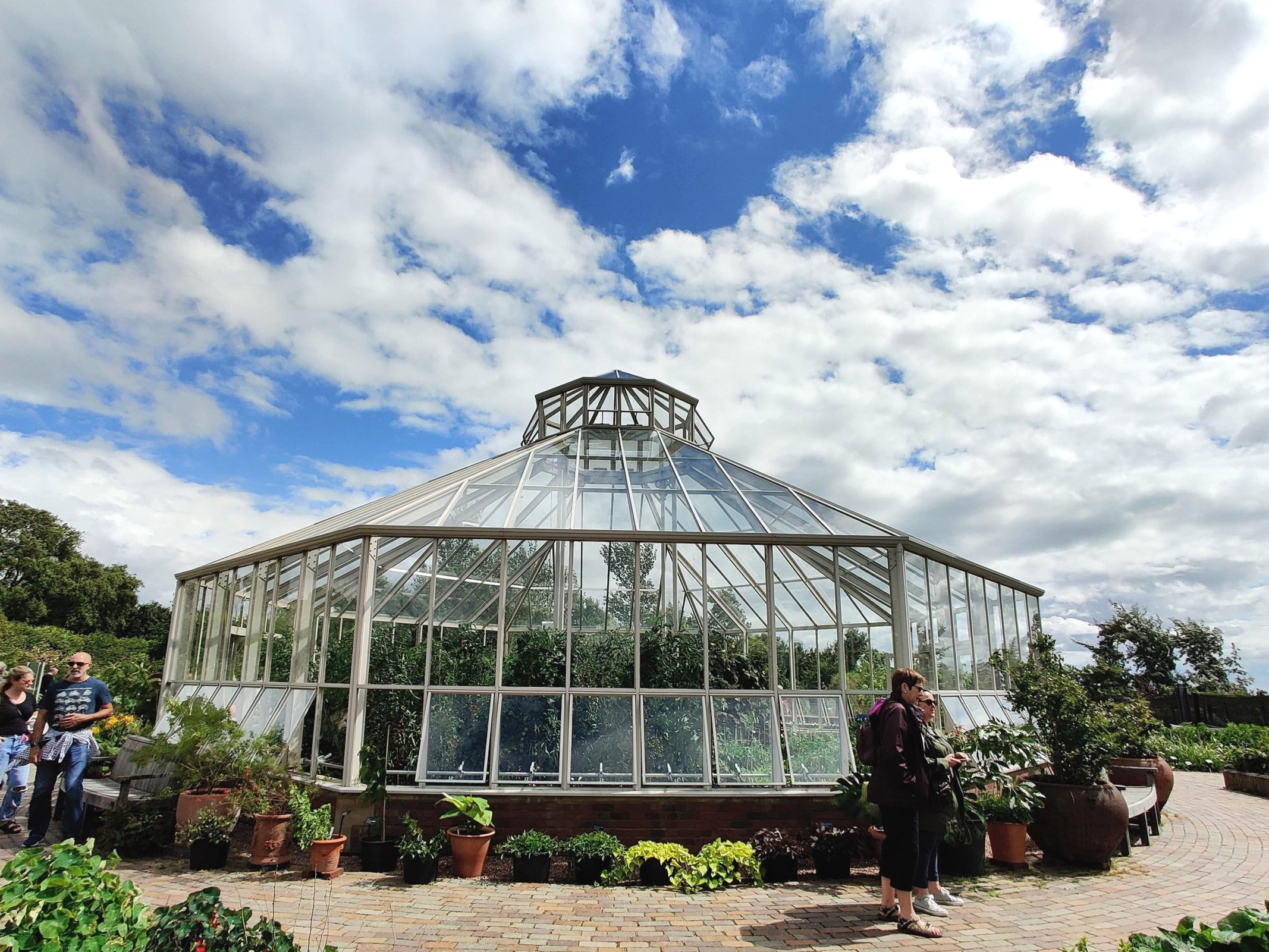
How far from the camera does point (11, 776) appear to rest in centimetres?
788

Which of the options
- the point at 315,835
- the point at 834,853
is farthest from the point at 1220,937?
the point at 315,835

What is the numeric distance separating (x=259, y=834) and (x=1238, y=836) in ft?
35.5

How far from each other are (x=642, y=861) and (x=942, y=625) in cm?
541

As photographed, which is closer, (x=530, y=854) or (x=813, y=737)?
(x=530, y=854)

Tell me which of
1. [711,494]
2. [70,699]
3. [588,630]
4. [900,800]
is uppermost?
[711,494]

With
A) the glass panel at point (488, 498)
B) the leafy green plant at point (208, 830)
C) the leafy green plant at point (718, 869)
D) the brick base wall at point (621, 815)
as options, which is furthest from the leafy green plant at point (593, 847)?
the glass panel at point (488, 498)

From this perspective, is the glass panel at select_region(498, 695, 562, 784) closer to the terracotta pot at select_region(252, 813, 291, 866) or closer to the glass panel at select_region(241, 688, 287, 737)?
the terracotta pot at select_region(252, 813, 291, 866)

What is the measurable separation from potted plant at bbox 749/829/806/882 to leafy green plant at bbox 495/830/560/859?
1.87m

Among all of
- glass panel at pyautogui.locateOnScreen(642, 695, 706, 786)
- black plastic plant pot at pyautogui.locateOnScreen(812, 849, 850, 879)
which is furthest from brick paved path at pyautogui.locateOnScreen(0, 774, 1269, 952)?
glass panel at pyautogui.locateOnScreen(642, 695, 706, 786)

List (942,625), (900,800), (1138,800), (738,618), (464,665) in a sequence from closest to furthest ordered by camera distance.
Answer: (900,800) → (1138,800) → (464,665) → (942,625) → (738,618)

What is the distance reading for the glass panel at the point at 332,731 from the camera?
805 centimetres

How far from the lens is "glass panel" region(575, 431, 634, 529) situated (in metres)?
8.97

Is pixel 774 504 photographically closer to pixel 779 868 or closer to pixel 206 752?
pixel 779 868

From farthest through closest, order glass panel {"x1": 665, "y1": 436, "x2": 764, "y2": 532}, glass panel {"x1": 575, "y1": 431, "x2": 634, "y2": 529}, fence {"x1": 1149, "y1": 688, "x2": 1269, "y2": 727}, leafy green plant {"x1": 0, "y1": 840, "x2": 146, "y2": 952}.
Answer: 1. fence {"x1": 1149, "y1": 688, "x2": 1269, "y2": 727}
2. glass panel {"x1": 665, "y1": 436, "x2": 764, "y2": 532}
3. glass panel {"x1": 575, "y1": 431, "x2": 634, "y2": 529}
4. leafy green plant {"x1": 0, "y1": 840, "x2": 146, "y2": 952}
